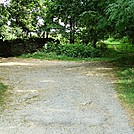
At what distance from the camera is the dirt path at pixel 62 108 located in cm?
547

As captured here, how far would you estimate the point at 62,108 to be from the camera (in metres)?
6.84

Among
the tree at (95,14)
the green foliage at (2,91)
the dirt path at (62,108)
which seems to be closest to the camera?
the dirt path at (62,108)

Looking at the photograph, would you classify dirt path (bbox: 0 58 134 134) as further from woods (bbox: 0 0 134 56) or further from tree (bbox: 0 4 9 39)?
tree (bbox: 0 4 9 39)

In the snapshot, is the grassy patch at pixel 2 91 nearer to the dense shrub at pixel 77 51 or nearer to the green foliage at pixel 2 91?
the green foliage at pixel 2 91

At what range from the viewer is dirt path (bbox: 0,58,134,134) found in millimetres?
5469

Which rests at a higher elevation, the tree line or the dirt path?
the tree line

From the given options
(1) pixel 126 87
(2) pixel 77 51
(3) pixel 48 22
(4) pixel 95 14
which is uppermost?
(4) pixel 95 14

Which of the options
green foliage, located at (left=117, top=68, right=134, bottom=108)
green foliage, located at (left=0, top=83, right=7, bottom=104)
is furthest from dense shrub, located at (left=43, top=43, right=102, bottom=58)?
green foliage, located at (left=0, top=83, right=7, bottom=104)

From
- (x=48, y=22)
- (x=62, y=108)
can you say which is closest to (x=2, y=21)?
(x=48, y=22)

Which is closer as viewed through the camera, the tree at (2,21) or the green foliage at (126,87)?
the green foliage at (126,87)

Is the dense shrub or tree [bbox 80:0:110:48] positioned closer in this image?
tree [bbox 80:0:110:48]

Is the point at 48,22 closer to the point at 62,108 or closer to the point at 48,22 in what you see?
the point at 48,22

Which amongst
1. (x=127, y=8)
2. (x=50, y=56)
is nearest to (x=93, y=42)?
(x=50, y=56)

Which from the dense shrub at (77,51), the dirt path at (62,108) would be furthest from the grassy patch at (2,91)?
the dense shrub at (77,51)
